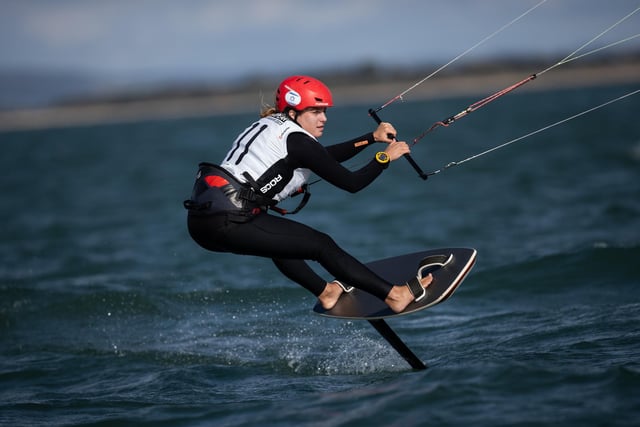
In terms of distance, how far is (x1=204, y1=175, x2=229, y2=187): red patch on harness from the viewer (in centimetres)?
565

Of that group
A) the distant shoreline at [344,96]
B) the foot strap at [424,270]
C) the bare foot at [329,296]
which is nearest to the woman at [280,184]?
the foot strap at [424,270]

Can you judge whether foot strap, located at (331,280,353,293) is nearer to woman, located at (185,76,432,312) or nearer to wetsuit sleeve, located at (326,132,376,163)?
woman, located at (185,76,432,312)

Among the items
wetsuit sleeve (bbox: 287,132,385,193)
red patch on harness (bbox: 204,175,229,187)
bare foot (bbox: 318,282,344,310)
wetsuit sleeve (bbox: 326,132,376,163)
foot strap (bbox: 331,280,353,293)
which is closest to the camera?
wetsuit sleeve (bbox: 287,132,385,193)

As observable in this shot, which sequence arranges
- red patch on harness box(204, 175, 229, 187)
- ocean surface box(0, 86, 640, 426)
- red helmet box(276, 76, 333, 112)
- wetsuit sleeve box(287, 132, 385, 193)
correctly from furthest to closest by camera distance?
1. red helmet box(276, 76, 333, 112)
2. red patch on harness box(204, 175, 229, 187)
3. wetsuit sleeve box(287, 132, 385, 193)
4. ocean surface box(0, 86, 640, 426)

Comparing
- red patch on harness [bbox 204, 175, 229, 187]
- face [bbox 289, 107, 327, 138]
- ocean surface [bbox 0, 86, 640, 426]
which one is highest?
face [bbox 289, 107, 327, 138]

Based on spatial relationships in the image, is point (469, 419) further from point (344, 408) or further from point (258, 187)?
point (258, 187)

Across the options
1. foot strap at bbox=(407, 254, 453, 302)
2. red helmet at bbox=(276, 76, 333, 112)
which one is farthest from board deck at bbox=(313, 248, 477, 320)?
red helmet at bbox=(276, 76, 333, 112)

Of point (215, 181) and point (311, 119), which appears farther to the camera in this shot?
point (311, 119)

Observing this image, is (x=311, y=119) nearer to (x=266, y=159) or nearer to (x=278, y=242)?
(x=266, y=159)

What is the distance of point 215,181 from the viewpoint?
5.66 metres

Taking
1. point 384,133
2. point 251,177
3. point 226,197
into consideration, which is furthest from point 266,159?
point 384,133

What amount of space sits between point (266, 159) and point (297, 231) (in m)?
0.51

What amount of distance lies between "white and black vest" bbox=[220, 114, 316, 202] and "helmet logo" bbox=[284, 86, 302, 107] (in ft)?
0.43

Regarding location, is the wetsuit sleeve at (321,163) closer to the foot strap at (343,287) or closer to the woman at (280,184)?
the woman at (280,184)
